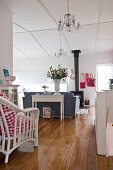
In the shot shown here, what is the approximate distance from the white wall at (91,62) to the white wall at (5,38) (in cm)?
444

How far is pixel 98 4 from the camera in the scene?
327 centimetres

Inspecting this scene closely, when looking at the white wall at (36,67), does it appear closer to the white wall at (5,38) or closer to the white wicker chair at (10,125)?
the white wall at (5,38)

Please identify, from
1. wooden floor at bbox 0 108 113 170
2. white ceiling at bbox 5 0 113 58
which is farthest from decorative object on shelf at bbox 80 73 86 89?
wooden floor at bbox 0 108 113 170

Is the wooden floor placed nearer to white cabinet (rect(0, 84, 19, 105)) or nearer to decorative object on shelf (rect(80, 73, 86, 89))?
white cabinet (rect(0, 84, 19, 105))

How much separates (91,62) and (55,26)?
327 centimetres

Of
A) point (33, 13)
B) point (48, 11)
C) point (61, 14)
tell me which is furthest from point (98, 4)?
point (33, 13)

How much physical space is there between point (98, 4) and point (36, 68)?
5047mm

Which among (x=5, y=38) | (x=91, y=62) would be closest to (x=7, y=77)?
(x=5, y=38)

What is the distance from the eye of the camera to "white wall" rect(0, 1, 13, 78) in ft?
10.5

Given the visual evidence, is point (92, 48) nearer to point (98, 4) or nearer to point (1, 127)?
point (98, 4)

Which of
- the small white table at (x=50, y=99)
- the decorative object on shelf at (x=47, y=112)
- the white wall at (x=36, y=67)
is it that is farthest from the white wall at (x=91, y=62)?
the decorative object on shelf at (x=47, y=112)

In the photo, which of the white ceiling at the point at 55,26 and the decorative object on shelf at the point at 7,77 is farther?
the white ceiling at the point at 55,26

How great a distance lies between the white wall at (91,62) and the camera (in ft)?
22.7

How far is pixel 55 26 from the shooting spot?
4.49 metres
